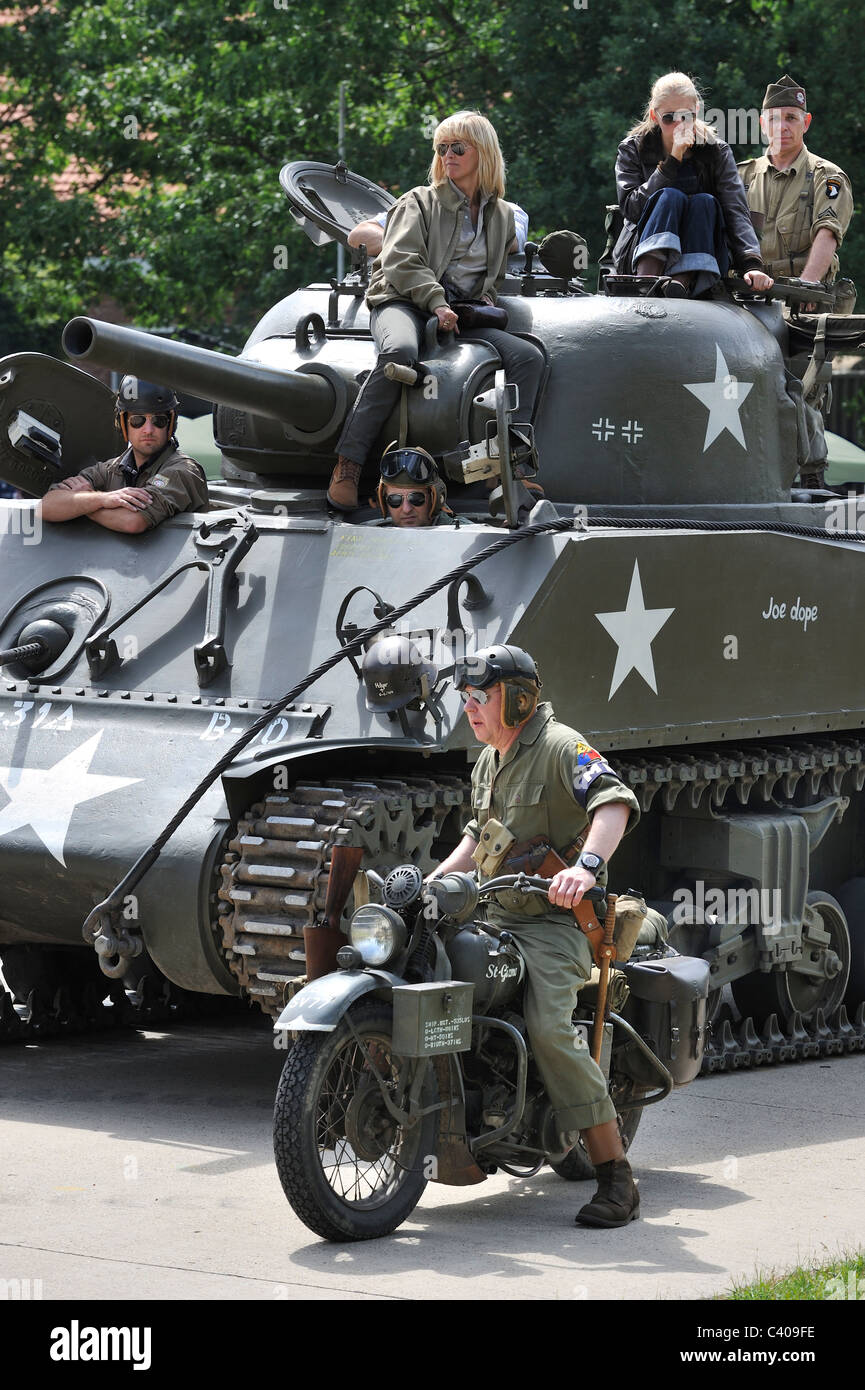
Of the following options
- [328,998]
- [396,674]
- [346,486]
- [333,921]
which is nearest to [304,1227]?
[328,998]

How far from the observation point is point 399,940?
6895mm

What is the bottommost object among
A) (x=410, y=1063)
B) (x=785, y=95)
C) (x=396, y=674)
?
(x=410, y=1063)

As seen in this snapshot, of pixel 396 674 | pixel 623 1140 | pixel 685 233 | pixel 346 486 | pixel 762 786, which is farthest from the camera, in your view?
pixel 685 233

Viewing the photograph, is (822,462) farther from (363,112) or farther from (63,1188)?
(363,112)

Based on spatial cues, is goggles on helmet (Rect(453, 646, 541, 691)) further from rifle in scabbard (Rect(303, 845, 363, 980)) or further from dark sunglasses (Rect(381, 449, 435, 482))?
dark sunglasses (Rect(381, 449, 435, 482))

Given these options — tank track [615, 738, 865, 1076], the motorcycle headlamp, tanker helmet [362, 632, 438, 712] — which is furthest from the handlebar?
tank track [615, 738, 865, 1076]

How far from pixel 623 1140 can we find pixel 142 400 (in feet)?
12.9

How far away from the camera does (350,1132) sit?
6.90m

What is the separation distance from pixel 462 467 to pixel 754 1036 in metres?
2.81

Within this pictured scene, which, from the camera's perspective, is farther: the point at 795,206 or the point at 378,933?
the point at 795,206

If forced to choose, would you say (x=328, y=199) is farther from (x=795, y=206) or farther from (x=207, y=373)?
(x=207, y=373)

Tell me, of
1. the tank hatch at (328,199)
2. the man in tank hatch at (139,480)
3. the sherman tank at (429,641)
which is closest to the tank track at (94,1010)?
the sherman tank at (429,641)

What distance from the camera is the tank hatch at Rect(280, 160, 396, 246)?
451 inches

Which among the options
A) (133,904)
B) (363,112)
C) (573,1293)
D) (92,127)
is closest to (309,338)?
(133,904)
